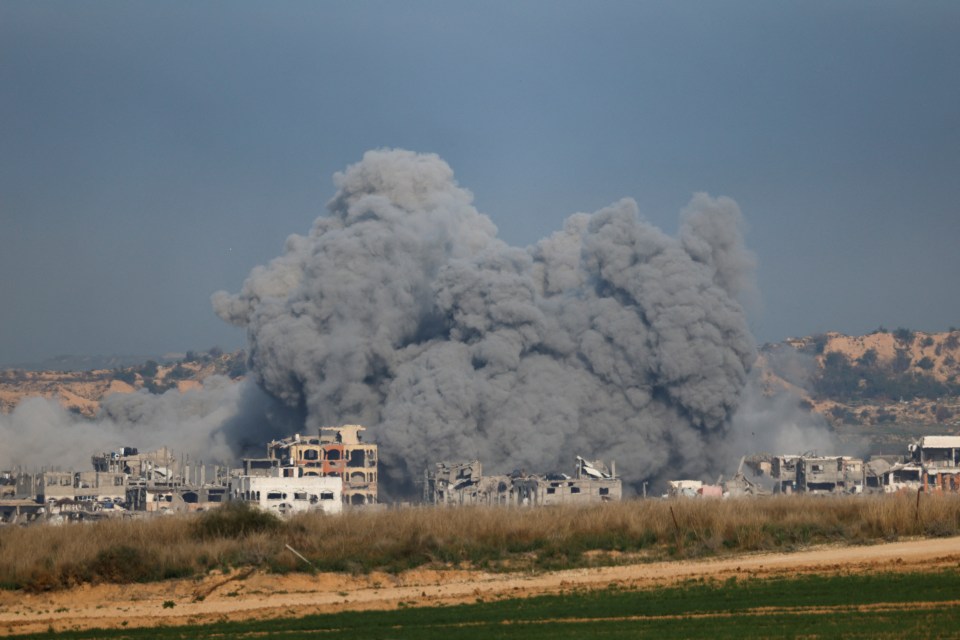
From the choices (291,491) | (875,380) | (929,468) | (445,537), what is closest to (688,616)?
(445,537)

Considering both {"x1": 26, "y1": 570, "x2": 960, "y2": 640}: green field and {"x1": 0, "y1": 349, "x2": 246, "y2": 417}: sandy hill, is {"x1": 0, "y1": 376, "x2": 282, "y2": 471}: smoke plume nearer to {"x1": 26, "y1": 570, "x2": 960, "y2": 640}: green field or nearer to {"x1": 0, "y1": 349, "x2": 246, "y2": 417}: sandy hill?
{"x1": 0, "y1": 349, "x2": 246, "y2": 417}: sandy hill

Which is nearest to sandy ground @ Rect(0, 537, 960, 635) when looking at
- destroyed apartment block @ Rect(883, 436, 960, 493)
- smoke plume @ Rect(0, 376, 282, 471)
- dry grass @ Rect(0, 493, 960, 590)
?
dry grass @ Rect(0, 493, 960, 590)

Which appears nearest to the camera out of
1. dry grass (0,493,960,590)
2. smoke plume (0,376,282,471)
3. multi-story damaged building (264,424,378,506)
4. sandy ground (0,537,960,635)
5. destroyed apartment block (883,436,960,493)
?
sandy ground (0,537,960,635)

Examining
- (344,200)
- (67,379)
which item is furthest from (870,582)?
(67,379)

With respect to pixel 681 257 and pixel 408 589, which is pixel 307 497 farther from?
pixel 408 589

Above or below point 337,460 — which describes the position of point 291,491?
below

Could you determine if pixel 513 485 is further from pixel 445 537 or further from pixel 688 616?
pixel 688 616

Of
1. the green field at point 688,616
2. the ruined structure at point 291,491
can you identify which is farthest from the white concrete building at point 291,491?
the green field at point 688,616
